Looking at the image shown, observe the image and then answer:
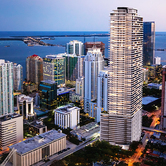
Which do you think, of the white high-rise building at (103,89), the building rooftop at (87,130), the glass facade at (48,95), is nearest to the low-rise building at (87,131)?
the building rooftop at (87,130)

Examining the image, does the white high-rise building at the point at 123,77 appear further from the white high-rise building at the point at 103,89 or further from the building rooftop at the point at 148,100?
the building rooftop at the point at 148,100

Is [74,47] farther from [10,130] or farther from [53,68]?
[10,130]

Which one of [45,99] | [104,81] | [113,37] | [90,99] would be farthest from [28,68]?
[113,37]

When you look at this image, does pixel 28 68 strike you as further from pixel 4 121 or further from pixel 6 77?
pixel 4 121

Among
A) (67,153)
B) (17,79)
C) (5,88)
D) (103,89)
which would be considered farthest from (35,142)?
(17,79)

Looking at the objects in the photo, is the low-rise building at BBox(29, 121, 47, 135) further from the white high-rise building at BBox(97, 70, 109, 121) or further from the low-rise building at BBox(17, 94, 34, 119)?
the white high-rise building at BBox(97, 70, 109, 121)

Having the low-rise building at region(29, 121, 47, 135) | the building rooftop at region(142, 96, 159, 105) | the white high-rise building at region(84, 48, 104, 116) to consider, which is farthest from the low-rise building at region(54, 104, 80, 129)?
the building rooftop at region(142, 96, 159, 105)
